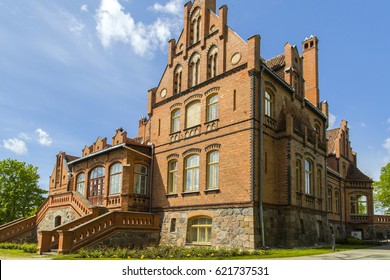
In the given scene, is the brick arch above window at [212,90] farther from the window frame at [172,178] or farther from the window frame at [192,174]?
the window frame at [172,178]

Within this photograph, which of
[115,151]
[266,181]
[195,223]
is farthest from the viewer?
[115,151]

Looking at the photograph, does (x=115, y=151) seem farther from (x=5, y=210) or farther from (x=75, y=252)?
(x=5, y=210)

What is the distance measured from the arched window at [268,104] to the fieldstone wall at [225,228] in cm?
569

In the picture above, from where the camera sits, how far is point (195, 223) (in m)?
21.6

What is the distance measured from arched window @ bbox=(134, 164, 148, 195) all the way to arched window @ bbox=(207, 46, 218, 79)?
7.50m

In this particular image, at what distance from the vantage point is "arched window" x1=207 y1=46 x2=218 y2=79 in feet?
74.2

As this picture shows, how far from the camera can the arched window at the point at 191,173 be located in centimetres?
2216

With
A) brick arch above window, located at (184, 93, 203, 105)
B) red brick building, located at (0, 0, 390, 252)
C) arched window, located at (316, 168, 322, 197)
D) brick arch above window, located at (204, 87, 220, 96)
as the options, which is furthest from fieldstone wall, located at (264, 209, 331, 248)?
brick arch above window, located at (184, 93, 203, 105)

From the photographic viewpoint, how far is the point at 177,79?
25438 mm

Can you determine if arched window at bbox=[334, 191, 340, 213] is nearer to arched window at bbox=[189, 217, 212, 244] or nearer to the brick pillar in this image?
Answer: arched window at bbox=[189, 217, 212, 244]

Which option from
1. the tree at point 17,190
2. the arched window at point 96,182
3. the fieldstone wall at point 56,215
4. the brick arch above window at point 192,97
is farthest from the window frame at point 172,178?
the tree at point 17,190

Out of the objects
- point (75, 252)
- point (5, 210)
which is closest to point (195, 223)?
point (75, 252)

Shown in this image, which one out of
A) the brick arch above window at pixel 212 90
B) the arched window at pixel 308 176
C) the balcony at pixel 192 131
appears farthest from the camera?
the arched window at pixel 308 176

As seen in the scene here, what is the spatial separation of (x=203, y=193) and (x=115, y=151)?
25.6 ft
